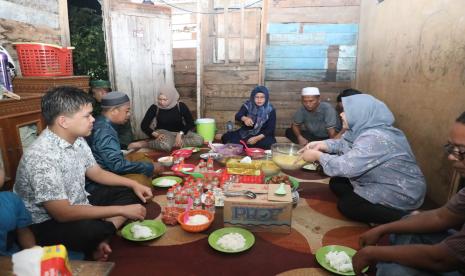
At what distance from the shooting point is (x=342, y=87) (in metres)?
5.11

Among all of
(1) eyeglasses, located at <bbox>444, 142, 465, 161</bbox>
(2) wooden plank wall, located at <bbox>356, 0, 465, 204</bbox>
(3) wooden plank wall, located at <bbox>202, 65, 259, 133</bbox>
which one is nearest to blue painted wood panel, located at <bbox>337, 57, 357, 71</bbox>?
(2) wooden plank wall, located at <bbox>356, 0, 465, 204</bbox>

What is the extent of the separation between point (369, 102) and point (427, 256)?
1.30 m

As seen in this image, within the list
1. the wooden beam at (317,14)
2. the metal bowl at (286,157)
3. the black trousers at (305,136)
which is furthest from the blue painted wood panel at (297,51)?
the metal bowl at (286,157)

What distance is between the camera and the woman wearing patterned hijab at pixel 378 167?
2.05m

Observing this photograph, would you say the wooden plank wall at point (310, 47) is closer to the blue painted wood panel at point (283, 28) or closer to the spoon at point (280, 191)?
the blue painted wood panel at point (283, 28)

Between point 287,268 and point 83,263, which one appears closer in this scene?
point 83,263

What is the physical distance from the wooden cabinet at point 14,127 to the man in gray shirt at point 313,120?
3209 mm

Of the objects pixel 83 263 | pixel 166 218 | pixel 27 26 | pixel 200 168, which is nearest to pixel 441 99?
pixel 200 168

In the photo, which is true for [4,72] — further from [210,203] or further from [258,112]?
[258,112]

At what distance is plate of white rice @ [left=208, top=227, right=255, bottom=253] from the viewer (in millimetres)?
1822

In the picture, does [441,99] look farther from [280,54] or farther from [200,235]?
[280,54]

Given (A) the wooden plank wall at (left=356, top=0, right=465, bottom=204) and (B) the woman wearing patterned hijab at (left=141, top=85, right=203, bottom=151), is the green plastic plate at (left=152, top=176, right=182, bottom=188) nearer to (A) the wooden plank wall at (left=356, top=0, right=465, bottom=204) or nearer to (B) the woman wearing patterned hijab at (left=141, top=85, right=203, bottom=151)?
(B) the woman wearing patterned hijab at (left=141, top=85, right=203, bottom=151)

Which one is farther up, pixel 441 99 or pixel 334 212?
pixel 441 99

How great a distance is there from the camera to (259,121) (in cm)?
422
